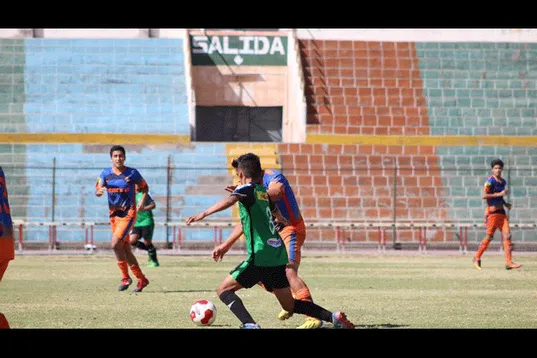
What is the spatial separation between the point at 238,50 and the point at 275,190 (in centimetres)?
2824

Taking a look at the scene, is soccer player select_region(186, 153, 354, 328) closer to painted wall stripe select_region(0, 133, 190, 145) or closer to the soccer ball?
the soccer ball

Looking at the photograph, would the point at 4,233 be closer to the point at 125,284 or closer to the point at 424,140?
the point at 125,284

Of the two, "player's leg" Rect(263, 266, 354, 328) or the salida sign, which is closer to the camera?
"player's leg" Rect(263, 266, 354, 328)

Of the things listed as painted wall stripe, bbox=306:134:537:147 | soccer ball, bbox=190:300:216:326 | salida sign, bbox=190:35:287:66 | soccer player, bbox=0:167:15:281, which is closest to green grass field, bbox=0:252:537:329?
soccer ball, bbox=190:300:216:326

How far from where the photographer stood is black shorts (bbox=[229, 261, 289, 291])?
10797 mm

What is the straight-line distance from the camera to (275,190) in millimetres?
11719

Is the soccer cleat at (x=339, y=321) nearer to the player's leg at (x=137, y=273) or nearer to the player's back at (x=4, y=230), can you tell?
the player's back at (x=4, y=230)

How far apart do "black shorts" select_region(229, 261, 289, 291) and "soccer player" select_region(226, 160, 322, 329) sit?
760 millimetres

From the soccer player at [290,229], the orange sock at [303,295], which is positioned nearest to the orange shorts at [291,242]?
the soccer player at [290,229]

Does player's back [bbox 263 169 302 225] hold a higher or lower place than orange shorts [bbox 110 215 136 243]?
higher

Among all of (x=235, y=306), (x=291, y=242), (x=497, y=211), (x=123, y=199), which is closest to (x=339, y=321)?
(x=235, y=306)

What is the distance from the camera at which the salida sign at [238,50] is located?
39219mm

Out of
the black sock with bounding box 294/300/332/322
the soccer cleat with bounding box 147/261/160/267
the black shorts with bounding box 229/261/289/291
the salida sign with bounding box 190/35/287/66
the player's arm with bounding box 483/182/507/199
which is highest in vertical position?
the salida sign with bounding box 190/35/287/66

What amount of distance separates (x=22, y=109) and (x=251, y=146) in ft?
24.9
